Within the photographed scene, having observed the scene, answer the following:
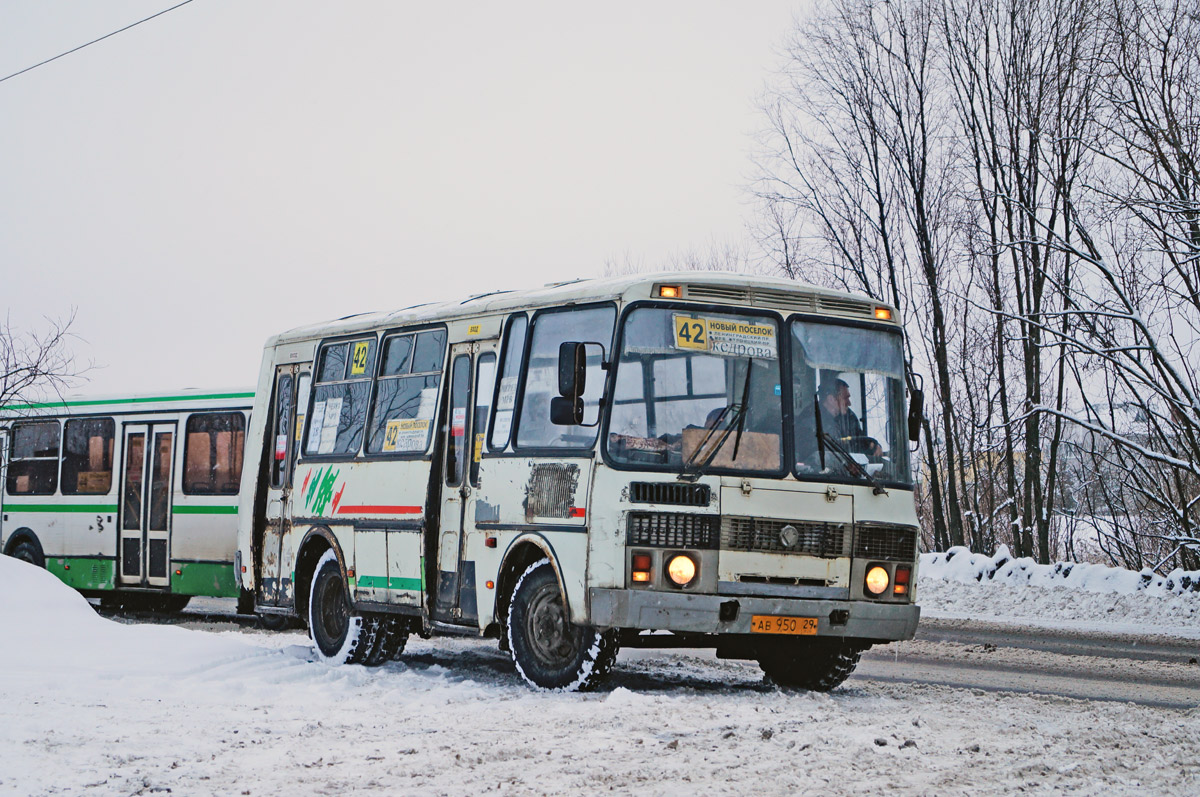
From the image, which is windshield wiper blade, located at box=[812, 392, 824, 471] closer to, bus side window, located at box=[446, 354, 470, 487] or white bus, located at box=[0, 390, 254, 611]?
bus side window, located at box=[446, 354, 470, 487]

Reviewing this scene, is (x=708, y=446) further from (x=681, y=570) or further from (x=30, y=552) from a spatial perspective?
(x=30, y=552)

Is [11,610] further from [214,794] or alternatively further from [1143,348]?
[1143,348]

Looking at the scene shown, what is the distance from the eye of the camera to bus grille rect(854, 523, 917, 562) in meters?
10.3

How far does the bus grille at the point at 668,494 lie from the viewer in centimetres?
977

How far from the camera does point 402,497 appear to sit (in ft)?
39.9

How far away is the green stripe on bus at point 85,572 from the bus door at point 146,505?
36 centimetres

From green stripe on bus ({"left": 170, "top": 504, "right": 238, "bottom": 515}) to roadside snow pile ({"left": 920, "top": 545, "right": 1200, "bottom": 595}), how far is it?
10759mm

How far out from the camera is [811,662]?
11.1 meters

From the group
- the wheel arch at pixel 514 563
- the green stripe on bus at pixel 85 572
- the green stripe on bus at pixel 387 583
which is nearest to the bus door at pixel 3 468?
the green stripe on bus at pixel 85 572

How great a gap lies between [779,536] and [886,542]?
0.89 metres

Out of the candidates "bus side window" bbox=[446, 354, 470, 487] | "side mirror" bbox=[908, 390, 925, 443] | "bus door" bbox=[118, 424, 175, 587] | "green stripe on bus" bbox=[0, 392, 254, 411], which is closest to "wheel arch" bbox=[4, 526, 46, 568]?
"green stripe on bus" bbox=[0, 392, 254, 411]

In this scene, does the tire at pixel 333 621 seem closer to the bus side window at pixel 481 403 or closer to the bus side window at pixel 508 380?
the bus side window at pixel 481 403

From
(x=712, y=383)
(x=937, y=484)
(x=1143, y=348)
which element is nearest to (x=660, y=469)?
(x=712, y=383)

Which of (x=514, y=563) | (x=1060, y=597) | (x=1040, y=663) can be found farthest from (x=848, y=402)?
(x=1060, y=597)
